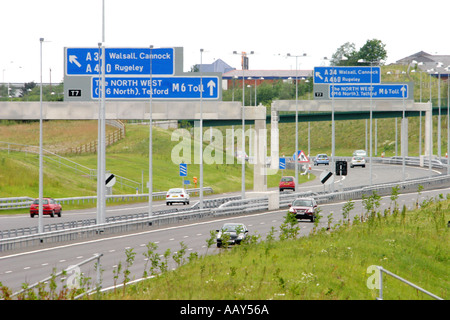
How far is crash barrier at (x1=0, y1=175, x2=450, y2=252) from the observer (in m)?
38.7

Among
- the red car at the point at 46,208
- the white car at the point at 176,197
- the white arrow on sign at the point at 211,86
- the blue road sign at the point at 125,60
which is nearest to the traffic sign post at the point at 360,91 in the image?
the white car at the point at 176,197

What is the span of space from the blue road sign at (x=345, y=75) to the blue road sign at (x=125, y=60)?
22.4 metres

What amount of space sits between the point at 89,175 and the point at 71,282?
2699 inches

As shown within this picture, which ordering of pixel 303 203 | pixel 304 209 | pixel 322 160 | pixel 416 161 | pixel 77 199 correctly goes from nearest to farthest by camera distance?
pixel 304 209 < pixel 303 203 < pixel 77 199 < pixel 416 161 < pixel 322 160

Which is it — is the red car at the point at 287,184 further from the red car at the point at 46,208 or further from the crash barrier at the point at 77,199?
the red car at the point at 46,208

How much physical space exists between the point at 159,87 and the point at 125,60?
8.59 ft

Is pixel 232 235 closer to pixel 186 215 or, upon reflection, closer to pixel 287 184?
pixel 186 215

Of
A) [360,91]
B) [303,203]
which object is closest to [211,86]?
[303,203]

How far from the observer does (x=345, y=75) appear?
238ft

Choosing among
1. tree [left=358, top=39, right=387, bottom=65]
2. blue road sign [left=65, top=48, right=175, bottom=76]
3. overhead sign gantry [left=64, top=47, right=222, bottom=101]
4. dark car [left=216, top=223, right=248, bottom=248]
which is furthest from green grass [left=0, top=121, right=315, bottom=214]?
tree [left=358, top=39, right=387, bottom=65]

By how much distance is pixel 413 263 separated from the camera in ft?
89.1

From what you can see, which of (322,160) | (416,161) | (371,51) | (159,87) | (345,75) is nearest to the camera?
(159,87)
